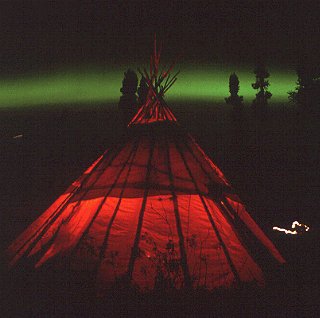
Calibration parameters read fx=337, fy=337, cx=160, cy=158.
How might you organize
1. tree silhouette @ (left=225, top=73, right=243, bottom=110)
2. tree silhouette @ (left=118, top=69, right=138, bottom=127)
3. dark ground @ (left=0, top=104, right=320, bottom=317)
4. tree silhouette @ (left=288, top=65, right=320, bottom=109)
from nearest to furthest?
dark ground @ (left=0, top=104, right=320, bottom=317), tree silhouette @ (left=288, top=65, right=320, bottom=109), tree silhouette @ (left=118, top=69, right=138, bottom=127), tree silhouette @ (left=225, top=73, right=243, bottom=110)

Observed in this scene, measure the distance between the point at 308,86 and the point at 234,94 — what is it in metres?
6.15

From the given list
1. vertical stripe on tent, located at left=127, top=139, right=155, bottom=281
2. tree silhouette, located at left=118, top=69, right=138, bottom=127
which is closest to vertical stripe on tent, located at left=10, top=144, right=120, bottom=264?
vertical stripe on tent, located at left=127, top=139, right=155, bottom=281

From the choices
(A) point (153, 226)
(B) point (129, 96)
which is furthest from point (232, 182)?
(B) point (129, 96)

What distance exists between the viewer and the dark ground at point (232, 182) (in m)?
3.99

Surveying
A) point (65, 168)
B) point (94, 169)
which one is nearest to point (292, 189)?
point (94, 169)

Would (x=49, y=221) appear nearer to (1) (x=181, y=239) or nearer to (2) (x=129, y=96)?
(1) (x=181, y=239)

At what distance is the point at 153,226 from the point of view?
4.75 m

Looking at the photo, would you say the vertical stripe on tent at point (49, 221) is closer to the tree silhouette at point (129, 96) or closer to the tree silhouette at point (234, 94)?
the tree silhouette at point (129, 96)

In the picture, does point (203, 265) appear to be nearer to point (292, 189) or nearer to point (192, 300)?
point (192, 300)

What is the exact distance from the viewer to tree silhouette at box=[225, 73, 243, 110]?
25734 millimetres

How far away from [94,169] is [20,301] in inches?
85.1

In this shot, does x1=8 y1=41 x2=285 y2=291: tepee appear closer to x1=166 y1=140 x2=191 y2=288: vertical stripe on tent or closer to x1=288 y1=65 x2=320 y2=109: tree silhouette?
x1=166 y1=140 x2=191 y2=288: vertical stripe on tent

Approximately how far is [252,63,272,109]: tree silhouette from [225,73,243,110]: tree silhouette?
120 cm

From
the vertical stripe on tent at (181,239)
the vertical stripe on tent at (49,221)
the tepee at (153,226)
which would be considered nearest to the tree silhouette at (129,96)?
the tepee at (153,226)
